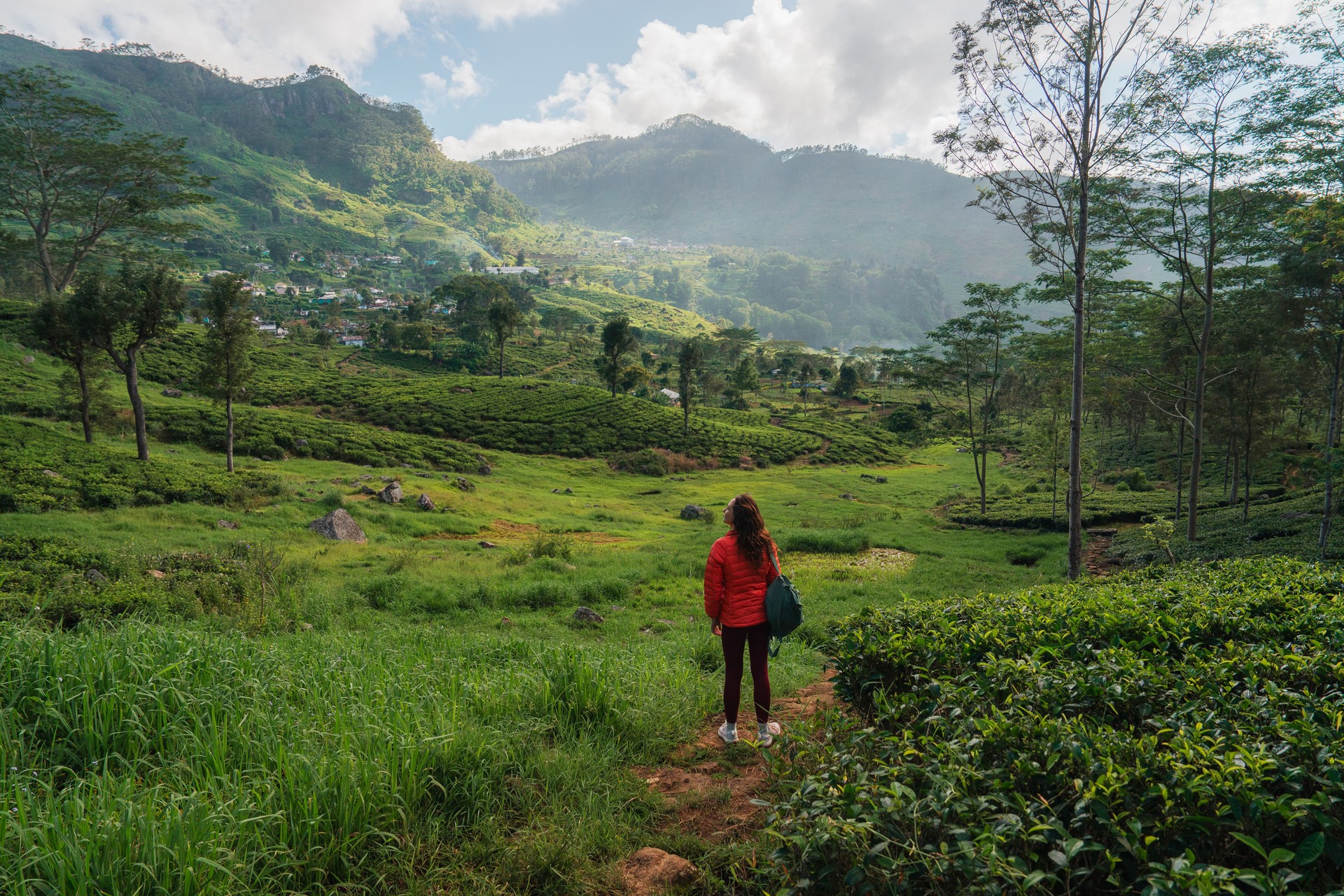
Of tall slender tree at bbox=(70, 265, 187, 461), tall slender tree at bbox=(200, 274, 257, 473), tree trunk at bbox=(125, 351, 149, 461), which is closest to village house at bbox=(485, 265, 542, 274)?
tall slender tree at bbox=(200, 274, 257, 473)

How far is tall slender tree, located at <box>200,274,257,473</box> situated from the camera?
23.0 meters

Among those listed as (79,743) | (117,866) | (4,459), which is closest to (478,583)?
(79,743)

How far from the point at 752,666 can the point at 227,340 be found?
2685cm

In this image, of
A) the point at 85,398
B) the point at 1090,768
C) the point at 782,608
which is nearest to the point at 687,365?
the point at 85,398

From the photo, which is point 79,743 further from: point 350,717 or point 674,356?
point 674,356

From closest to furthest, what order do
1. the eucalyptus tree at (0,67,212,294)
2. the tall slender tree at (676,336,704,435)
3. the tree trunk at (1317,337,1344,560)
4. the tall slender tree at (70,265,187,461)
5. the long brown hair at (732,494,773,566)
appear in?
1. the long brown hair at (732,494,773,566)
2. the tree trunk at (1317,337,1344,560)
3. the tall slender tree at (70,265,187,461)
4. the eucalyptus tree at (0,67,212,294)
5. the tall slender tree at (676,336,704,435)

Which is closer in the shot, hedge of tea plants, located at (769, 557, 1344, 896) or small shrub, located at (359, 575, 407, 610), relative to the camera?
hedge of tea plants, located at (769, 557, 1344, 896)

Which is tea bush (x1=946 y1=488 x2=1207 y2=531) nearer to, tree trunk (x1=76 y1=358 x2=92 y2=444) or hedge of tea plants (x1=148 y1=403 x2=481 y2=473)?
hedge of tea plants (x1=148 y1=403 x2=481 y2=473)

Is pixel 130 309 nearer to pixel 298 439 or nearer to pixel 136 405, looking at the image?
pixel 136 405

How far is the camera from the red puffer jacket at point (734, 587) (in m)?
4.94

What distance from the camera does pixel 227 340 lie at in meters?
23.5

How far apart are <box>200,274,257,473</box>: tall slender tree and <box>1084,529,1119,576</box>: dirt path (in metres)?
29.7

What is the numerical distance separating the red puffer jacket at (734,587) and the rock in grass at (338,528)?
14891 millimetres

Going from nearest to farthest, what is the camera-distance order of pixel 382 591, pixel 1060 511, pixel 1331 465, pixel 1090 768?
pixel 1090 768 → pixel 1331 465 → pixel 382 591 → pixel 1060 511
